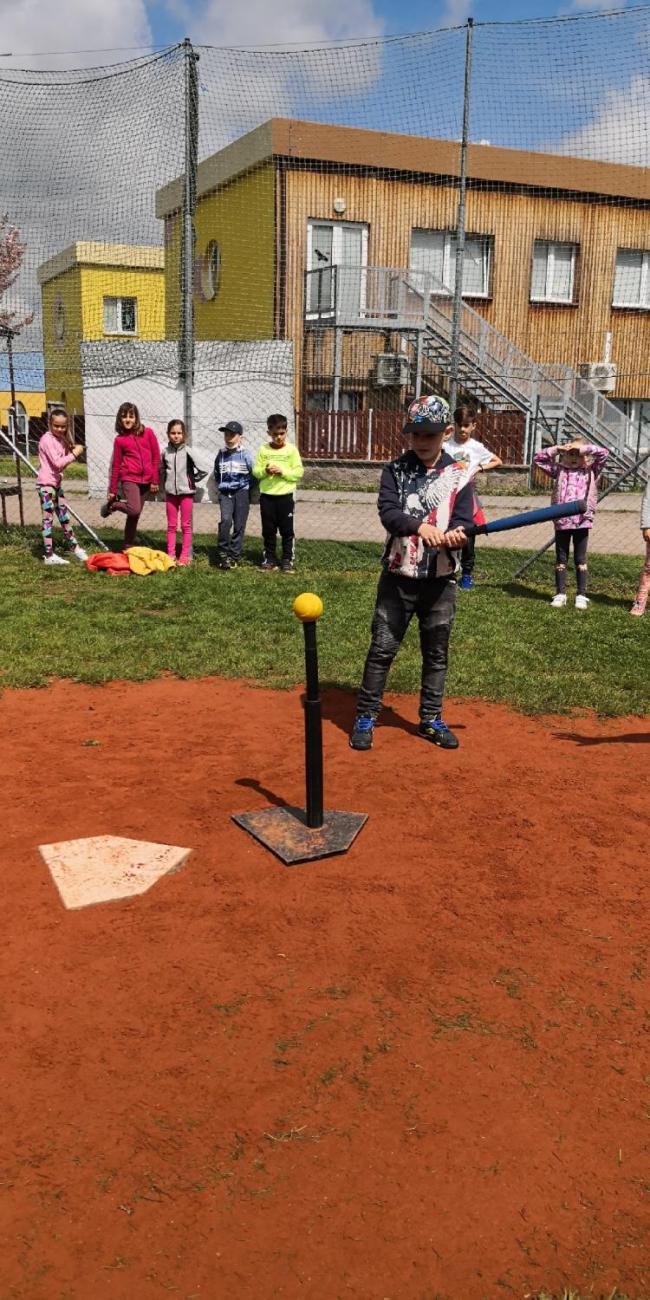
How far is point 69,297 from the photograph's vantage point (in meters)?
19.8

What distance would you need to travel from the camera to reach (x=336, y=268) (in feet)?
65.6

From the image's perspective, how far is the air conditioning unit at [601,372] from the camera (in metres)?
23.8

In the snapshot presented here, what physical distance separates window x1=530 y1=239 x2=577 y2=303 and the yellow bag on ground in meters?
16.0

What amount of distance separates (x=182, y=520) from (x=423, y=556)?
21.0 feet

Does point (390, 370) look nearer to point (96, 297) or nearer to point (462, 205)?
point (96, 297)

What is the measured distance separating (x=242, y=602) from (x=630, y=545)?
23.3 feet

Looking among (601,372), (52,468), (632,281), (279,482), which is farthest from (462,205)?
(632,281)

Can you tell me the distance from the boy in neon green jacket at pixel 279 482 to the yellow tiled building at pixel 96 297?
234 inches

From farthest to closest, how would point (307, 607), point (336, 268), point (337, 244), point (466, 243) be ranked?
point (466, 243), point (337, 244), point (336, 268), point (307, 607)

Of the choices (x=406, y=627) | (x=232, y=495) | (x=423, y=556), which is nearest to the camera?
(x=423, y=556)

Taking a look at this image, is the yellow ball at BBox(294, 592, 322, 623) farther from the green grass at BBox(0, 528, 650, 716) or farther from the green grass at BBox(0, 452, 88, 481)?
the green grass at BBox(0, 452, 88, 481)

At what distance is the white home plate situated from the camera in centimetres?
382

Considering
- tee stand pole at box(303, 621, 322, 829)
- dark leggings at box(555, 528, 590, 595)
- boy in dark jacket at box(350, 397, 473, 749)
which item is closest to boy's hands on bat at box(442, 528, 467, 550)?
boy in dark jacket at box(350, 397, 473, 749)

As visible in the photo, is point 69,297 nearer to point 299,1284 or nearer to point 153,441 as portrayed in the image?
Result: point 153,441
